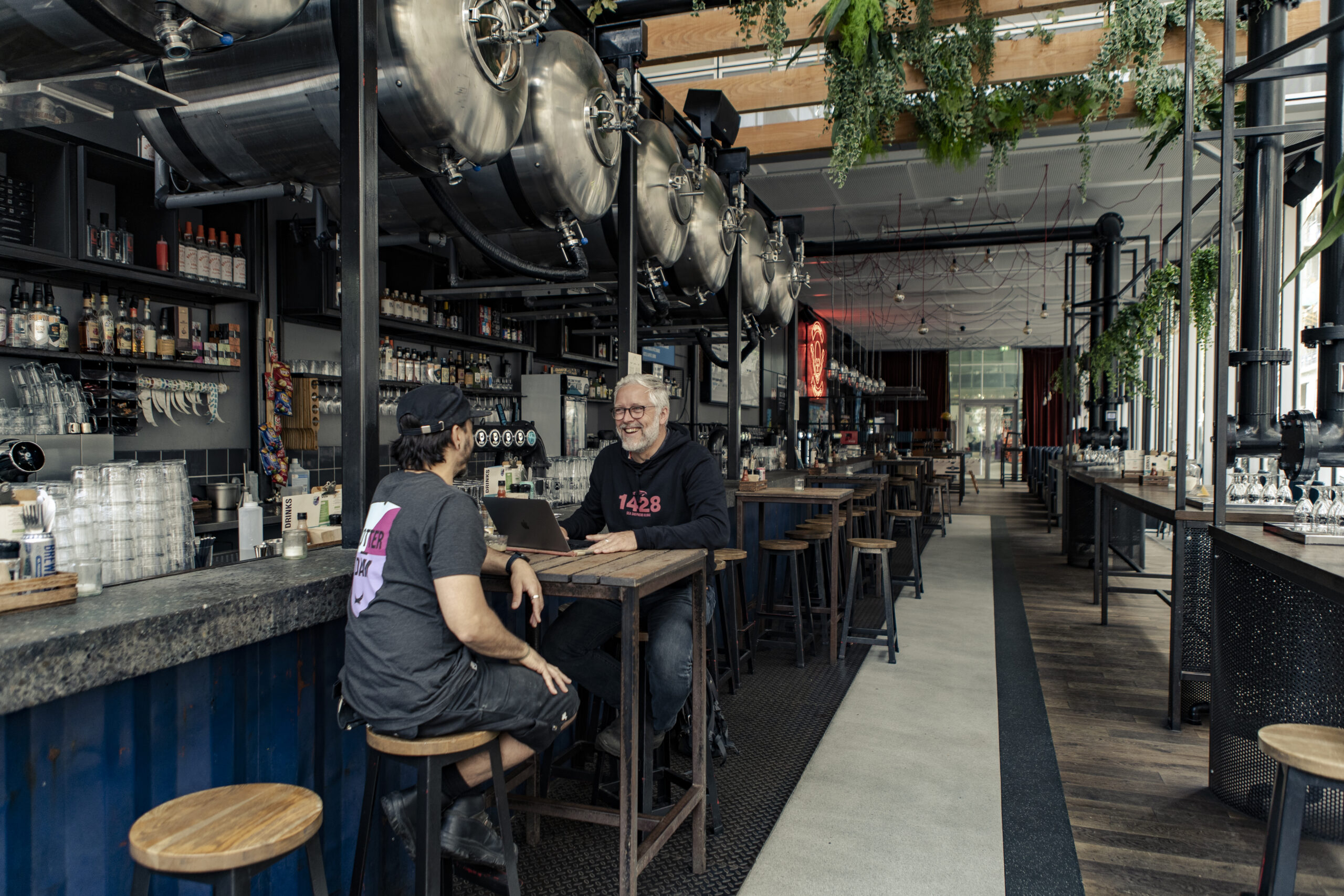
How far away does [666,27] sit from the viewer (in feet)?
15.5

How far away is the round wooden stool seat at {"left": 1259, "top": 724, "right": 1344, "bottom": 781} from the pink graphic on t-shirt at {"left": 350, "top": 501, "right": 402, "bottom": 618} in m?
1.81

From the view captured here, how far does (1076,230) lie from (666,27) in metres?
6.73

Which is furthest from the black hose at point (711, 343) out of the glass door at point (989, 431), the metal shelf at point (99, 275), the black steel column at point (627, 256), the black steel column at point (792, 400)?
the glass door at point (989, 431)

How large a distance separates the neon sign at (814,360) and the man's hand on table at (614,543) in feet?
35.0

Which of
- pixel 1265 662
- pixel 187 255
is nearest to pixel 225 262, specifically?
pixel 187 255

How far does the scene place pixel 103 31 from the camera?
1.49 metres

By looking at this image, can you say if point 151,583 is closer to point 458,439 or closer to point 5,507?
point 5,507

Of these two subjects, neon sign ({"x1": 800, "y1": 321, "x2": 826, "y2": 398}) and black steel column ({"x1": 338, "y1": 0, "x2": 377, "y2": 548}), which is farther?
neon sign ({"x1": 800, "y1": 321, "x2": 826, "y2": 398})

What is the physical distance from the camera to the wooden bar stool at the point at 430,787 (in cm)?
163

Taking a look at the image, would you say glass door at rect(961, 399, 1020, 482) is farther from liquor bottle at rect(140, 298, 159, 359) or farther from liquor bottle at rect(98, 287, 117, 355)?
liquor bottle at rect(98, 287, 117, 355)

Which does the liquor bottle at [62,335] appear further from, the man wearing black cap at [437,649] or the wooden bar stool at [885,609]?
the wooden bar stool at [885,609]

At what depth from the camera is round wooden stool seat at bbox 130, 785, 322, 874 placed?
1.19 m

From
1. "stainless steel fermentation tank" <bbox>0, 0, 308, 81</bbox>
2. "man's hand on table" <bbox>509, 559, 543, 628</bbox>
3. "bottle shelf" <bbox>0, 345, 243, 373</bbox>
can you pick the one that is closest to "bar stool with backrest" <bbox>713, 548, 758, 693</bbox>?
"man's hand on table" <bbox>509, 559, 543, 628</bbox>

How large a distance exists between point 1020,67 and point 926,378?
63.0ft
